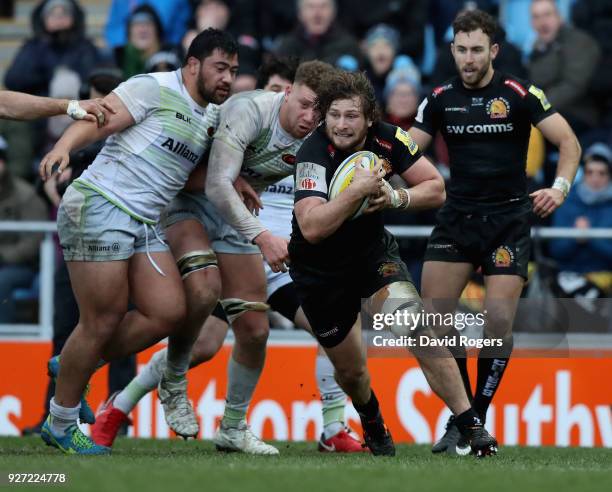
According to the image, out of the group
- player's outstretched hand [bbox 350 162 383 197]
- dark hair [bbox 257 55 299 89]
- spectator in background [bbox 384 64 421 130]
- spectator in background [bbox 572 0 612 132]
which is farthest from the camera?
spectator in background [bbox 572 0 612 132]

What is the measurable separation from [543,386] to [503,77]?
335 centimetres

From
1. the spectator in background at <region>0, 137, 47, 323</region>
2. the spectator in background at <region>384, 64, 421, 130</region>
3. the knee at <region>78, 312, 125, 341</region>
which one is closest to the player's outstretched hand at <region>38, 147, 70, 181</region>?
the knee at <region>78, 312, 125, 341</region>

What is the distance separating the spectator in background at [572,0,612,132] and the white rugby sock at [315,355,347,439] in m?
5.00

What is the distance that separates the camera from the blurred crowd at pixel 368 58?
39.0 ft

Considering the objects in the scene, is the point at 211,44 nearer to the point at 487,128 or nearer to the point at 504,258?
the point at 487,128

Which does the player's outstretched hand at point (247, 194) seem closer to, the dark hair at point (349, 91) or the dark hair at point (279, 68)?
the dark hair at point (349, 91)

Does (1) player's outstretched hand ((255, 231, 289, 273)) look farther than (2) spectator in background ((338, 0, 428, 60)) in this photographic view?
No

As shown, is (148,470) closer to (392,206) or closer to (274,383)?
(392,206)

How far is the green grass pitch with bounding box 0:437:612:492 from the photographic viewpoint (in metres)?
6.09

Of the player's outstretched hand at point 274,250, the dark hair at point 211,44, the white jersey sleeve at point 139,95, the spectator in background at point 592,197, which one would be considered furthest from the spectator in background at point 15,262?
the spectator in background at point 592,197

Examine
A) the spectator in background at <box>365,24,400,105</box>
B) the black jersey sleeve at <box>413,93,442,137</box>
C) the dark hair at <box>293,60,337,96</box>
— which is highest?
the spectator in background at <box>365,24,400,105</box>

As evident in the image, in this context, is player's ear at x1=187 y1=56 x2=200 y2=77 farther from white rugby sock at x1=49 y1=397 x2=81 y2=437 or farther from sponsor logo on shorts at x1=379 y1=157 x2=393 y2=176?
white rugby sock at x1=49 y1=397 x2=81 y2=437

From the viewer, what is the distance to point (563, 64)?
13016 millimetres
